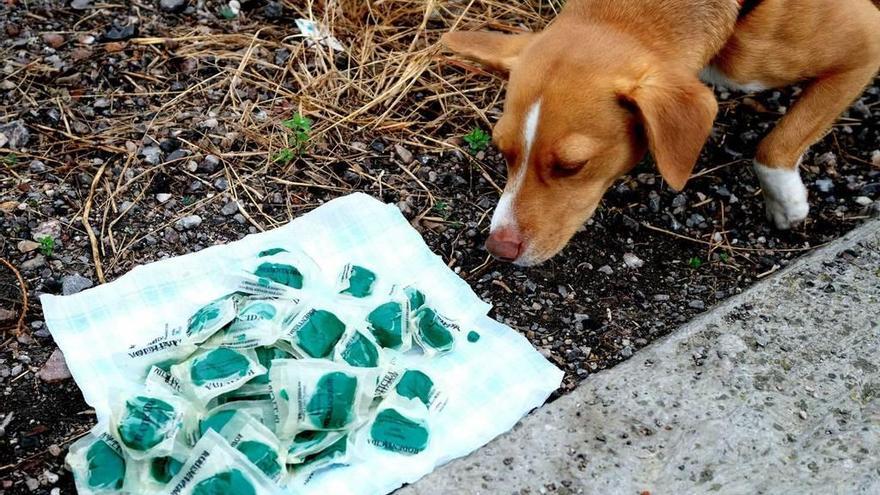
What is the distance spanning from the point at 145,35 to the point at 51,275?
140 centimetres

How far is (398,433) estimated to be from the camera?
2.23 meters

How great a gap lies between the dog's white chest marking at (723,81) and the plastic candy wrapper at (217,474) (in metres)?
1.92

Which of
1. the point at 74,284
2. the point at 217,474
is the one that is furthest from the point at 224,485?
the point at 74,284

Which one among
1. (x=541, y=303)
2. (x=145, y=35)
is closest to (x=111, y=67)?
(x=145, y=35)

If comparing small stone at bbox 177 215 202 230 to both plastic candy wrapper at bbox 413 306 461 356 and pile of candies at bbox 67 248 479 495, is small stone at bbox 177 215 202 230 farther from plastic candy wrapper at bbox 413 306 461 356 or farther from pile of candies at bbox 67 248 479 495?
plastic candy wrapper at bbox 413 306 461 356

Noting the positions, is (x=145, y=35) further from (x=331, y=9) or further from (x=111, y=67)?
(x=331, y=9)

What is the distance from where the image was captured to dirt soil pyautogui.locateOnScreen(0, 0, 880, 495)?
2697mm

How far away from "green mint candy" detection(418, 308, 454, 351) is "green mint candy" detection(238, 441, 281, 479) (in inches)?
22.6

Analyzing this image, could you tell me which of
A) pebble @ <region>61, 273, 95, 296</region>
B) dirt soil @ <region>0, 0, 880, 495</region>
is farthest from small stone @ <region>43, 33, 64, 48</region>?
pebble @ <region>61, 273, 95, 296</region>

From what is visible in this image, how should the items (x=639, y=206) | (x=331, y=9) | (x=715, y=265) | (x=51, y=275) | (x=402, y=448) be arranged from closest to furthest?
1. (x=402, y=448)
2. (x=51, y=275)
3. (x=715, y=265)
4. (x=639, y=206)
5. (x=331, y=9)

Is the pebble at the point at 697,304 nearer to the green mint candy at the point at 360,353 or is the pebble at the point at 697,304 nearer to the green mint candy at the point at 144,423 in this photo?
the green mint candy at the point at 360,353

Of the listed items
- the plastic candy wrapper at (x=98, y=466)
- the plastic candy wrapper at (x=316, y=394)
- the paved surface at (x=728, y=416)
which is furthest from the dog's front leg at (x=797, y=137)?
the plastic candy wrapper at (x=98, y=466)

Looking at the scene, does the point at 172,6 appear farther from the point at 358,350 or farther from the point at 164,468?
the point at 164,468

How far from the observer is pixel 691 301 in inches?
110
